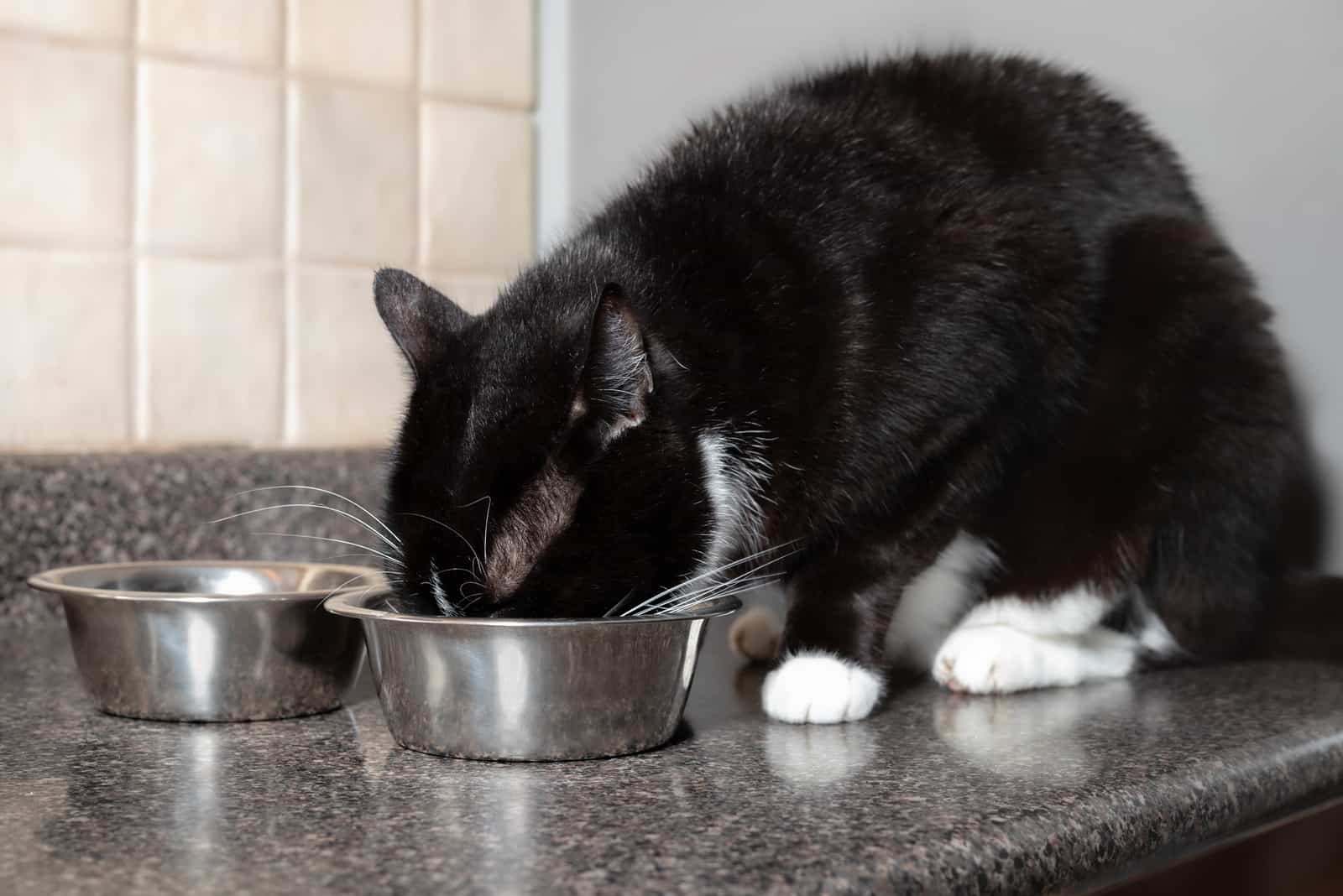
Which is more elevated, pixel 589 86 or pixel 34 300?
pixel 589 86

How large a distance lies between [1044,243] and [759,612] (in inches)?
17.5

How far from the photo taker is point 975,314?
1.04 m

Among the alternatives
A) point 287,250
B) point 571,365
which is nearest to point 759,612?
point 571,365

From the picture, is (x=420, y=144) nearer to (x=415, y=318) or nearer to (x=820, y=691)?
(x=415, y=318)

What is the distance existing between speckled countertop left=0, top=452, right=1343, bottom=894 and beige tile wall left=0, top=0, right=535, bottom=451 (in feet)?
1.34

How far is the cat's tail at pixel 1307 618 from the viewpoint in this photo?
1.18 metres

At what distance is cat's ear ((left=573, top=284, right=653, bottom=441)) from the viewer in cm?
80

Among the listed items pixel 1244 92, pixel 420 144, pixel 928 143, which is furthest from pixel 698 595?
pixel 420 144

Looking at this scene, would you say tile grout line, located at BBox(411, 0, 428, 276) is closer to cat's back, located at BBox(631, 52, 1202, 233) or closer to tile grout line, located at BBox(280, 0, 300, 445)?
tile grout line, located at BBox(280, 0, 300, 445)

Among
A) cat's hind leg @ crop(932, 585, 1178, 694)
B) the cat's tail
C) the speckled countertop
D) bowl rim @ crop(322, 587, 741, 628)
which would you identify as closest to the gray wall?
the cat's tail

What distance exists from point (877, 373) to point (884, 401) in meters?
0.02

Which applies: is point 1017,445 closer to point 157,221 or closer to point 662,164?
point 662,164

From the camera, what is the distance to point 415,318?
96 centimetres

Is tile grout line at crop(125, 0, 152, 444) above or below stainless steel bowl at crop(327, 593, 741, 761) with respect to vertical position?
above
